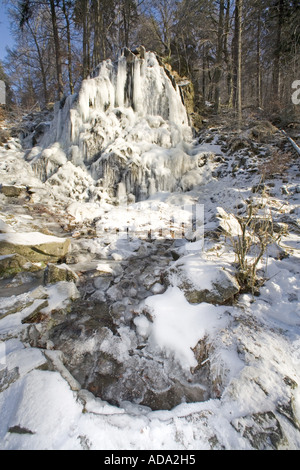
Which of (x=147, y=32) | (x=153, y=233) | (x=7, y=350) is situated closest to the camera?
(x=7, y=350)

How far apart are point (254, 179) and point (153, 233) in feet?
13.4

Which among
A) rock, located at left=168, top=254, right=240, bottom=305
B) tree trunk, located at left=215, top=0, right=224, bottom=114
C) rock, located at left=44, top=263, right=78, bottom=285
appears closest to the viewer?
rock, located at left=168, top=254, right=240, bottom=305

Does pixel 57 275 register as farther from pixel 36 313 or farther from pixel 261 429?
pixel 261 429

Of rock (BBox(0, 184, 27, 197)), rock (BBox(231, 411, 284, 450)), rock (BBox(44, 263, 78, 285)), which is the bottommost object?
rock (BBox(231, 411, 284, 450))

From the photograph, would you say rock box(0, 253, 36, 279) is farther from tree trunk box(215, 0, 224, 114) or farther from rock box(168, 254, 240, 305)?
tree trunk box(215, 0, 224, 114)

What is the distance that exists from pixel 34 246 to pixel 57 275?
90 centimetres

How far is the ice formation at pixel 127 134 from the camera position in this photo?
275 inches

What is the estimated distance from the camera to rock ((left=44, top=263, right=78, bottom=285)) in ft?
8.96

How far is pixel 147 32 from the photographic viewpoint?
13016mm

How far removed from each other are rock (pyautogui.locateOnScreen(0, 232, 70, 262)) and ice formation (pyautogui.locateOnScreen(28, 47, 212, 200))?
3694mm

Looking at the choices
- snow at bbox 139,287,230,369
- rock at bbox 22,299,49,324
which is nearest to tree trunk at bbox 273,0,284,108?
snow at bbox 139,287,230,369

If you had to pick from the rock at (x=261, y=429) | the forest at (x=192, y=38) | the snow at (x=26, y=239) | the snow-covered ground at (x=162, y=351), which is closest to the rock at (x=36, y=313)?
the snow-covered ground at (x=162, y=351)
